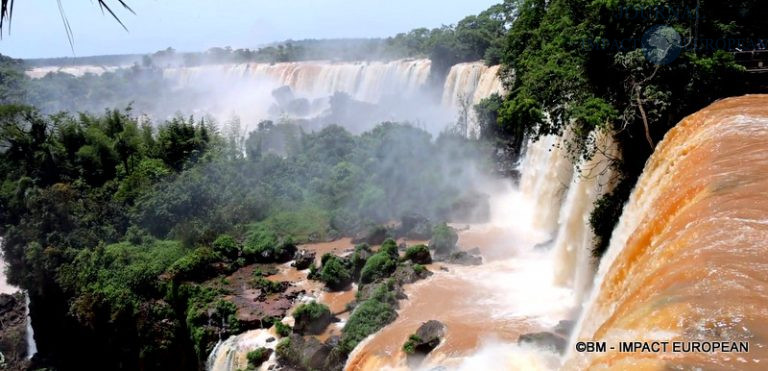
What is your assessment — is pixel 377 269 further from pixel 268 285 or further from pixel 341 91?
pixel 341 91

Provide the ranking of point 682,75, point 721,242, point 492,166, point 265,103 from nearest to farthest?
1. point 721,242
2. point 682,75
3. point 492,166
4. point 265,103

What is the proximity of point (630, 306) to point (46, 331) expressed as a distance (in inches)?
903

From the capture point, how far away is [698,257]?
5.49 metres

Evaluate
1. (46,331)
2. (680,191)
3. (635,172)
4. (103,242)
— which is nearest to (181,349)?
(103,242)

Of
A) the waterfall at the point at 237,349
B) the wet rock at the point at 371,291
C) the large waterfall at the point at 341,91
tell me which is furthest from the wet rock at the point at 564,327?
the large waterfall at the point at 341,91

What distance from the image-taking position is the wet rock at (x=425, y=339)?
38.9ft

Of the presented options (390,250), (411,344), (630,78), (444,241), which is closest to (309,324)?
(411,344)

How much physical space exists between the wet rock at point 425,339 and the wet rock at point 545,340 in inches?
70.3

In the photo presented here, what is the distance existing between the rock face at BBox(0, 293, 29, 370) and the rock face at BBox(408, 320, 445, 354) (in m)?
17.1

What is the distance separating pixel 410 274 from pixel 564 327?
6.02 meters

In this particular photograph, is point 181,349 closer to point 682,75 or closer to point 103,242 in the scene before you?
point 103,242

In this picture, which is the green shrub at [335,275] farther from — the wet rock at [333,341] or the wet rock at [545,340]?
the wet rock at [545,340]

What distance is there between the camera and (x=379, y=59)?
2050 inches

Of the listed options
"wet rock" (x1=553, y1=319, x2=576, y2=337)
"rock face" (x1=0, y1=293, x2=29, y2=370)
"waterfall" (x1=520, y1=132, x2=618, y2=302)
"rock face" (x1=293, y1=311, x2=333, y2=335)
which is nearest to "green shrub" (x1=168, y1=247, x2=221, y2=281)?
"rock face" (x1=293, y1=311, x2=333, y2=335)
